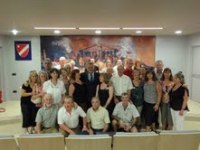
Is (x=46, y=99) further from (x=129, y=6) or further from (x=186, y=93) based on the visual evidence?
(x=186, y=93)

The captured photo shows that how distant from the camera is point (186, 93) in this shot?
4113mm

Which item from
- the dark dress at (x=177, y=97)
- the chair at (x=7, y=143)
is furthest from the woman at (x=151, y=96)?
the chair at (x=7, y=143)

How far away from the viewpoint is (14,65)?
26.2ft

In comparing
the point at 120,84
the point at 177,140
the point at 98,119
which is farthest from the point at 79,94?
the point at 177,140

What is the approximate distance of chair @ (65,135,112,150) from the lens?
257cm

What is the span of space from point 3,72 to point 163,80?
5555mm

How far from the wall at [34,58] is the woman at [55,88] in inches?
167

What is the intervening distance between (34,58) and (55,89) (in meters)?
4.35

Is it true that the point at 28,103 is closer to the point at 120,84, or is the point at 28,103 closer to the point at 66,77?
the point at 66,77

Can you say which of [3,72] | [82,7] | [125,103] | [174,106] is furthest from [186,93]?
[3,72]

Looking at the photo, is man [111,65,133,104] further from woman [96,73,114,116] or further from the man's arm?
the man's arm

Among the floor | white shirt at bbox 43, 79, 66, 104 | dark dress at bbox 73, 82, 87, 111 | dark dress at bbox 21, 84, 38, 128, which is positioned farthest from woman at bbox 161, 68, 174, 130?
dark dress at bbox 21, 84, 38, 128

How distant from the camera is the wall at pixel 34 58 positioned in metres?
7.89

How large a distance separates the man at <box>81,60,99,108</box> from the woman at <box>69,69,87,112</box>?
0.09 metres
